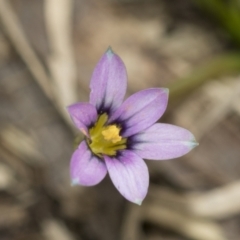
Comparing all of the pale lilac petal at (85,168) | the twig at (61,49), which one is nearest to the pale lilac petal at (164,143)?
the pale lilac petal at (85,168)

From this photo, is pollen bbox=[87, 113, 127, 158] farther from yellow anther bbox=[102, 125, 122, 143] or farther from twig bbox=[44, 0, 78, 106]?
twig bbox=[44, 0, 78, 106]

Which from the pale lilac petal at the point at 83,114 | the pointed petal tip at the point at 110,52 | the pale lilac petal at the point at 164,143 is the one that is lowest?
the pale lilac petal at the point at 83,114

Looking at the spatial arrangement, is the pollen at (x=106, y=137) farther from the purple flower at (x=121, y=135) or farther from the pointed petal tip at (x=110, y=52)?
the pointed petal tip at (x=110, y=52)

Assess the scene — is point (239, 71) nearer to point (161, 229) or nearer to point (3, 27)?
point (161, 229)

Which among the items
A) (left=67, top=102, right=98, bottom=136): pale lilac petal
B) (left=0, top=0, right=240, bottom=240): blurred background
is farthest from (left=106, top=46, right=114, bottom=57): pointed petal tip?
(left=0, top=0, right=240, bottom=240): blurred background

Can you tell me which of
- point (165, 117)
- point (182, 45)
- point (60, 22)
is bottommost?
Answer: point (165, 117)

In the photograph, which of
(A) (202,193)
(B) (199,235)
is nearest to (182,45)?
(A) (202,193)
